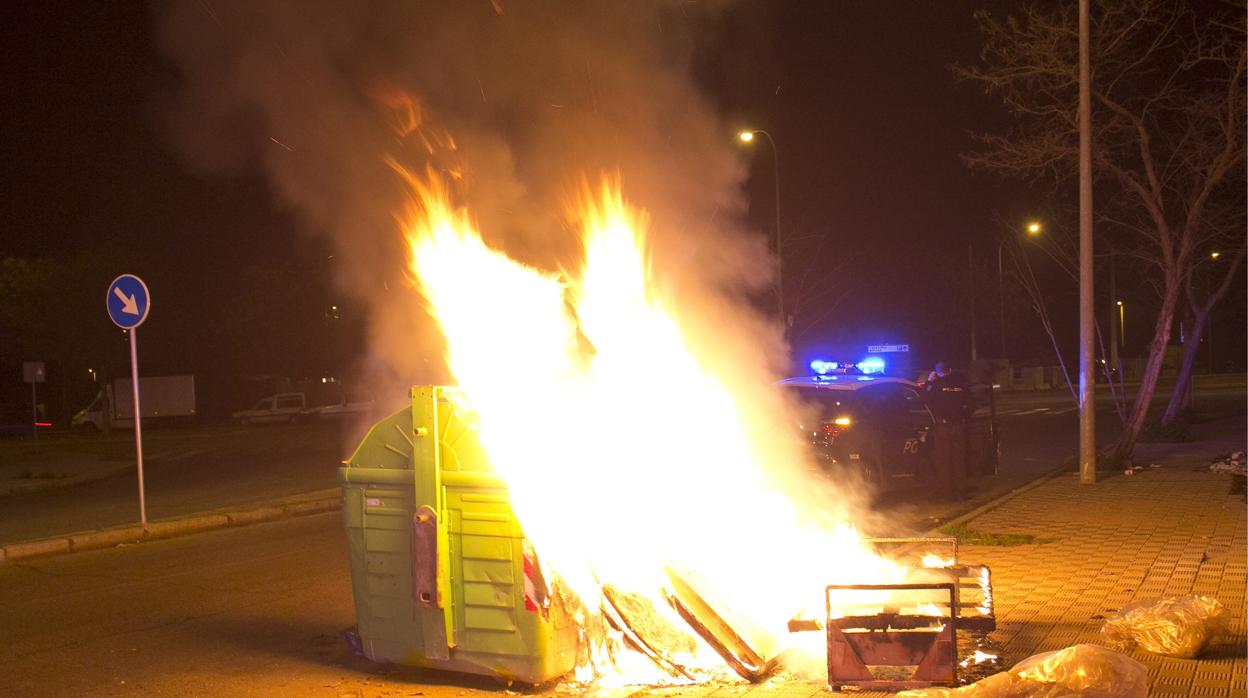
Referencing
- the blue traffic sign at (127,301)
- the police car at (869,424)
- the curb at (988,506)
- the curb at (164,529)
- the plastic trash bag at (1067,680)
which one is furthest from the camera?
the blue traffic sign at (127,301)

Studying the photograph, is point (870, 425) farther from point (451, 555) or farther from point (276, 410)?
point (276, 410)

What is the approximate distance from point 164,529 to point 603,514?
8.20 meters

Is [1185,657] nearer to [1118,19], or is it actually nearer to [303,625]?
[303,625]

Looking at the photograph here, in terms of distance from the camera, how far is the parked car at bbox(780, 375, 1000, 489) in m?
11.9

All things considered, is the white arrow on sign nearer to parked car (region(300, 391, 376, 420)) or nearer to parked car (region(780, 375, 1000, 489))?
parked car (region(780, 375, 1000, 489))

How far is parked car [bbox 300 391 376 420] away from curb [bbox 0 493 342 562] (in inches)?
1176

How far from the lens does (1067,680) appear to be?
4.79 m

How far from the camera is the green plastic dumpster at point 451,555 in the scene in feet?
18.6

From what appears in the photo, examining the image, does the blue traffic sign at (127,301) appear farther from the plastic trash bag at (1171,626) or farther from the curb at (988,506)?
the plastic trash bag at (1171,626)

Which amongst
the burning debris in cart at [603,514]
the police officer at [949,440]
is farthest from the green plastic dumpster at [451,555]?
the police officer at [949,440]

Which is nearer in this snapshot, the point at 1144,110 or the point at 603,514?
the point at 603,514

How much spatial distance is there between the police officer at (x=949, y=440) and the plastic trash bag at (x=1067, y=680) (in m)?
8.37

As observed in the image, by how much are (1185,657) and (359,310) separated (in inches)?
1732

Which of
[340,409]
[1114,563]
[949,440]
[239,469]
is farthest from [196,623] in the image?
[340,409]
